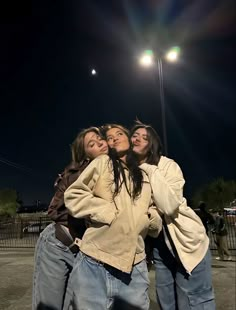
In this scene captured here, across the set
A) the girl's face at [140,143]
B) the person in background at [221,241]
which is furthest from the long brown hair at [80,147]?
the person in background at [221,241]

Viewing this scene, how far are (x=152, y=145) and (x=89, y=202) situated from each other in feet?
2.68

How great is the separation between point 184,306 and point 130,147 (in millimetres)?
1167

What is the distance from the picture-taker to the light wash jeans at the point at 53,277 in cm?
224

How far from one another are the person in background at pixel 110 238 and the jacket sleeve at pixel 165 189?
62mm

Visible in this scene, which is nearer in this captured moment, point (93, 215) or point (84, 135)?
point (93, 215)

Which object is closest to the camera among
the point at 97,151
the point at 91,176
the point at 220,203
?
the point at 91,176

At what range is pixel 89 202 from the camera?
5.72ft

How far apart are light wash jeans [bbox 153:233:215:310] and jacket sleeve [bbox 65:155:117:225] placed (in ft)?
2.17

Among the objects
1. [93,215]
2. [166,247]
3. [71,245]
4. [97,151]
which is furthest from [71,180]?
[166,247]

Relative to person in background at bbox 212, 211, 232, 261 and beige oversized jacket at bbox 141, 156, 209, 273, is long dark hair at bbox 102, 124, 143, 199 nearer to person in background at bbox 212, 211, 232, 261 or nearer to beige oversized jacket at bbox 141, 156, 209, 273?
beige oversized jacket at bbox 141, 156, 209, 273

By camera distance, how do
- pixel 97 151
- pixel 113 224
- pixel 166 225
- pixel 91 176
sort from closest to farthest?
pixel 113 224
pixel 91 176
pixel 166 225
pixel 97 151

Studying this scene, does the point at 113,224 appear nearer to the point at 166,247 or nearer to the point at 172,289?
the point at 166,247

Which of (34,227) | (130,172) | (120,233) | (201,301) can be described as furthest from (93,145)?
(34,227)

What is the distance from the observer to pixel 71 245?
2.24 meters
